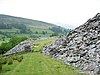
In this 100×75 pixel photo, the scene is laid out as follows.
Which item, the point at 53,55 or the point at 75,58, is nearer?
the point at 75,58

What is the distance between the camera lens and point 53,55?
7831 centimetres

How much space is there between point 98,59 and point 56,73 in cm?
1134

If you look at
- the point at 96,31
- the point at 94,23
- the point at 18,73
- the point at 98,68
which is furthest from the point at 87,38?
the point at 18,73

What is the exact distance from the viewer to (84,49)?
217 feet

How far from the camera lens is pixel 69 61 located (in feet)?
208

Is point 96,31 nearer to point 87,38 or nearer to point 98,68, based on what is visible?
point 87,38

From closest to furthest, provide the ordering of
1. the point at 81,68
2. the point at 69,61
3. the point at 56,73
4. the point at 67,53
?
the point at 56,73 → the point at 81,68 → the point at 69,61 → the point at 67,53

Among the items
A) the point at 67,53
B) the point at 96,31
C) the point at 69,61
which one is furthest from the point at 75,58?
the point at 96,31

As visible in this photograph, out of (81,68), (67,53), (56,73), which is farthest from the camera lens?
(67,53)

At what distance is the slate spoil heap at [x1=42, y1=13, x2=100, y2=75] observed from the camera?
55.4 meters

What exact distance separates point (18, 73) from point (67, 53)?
24257 millimetres

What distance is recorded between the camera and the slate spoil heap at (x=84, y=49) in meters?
55.4

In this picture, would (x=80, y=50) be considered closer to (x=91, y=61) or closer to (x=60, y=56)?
(x=60, y=56)

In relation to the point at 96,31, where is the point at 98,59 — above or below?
below
